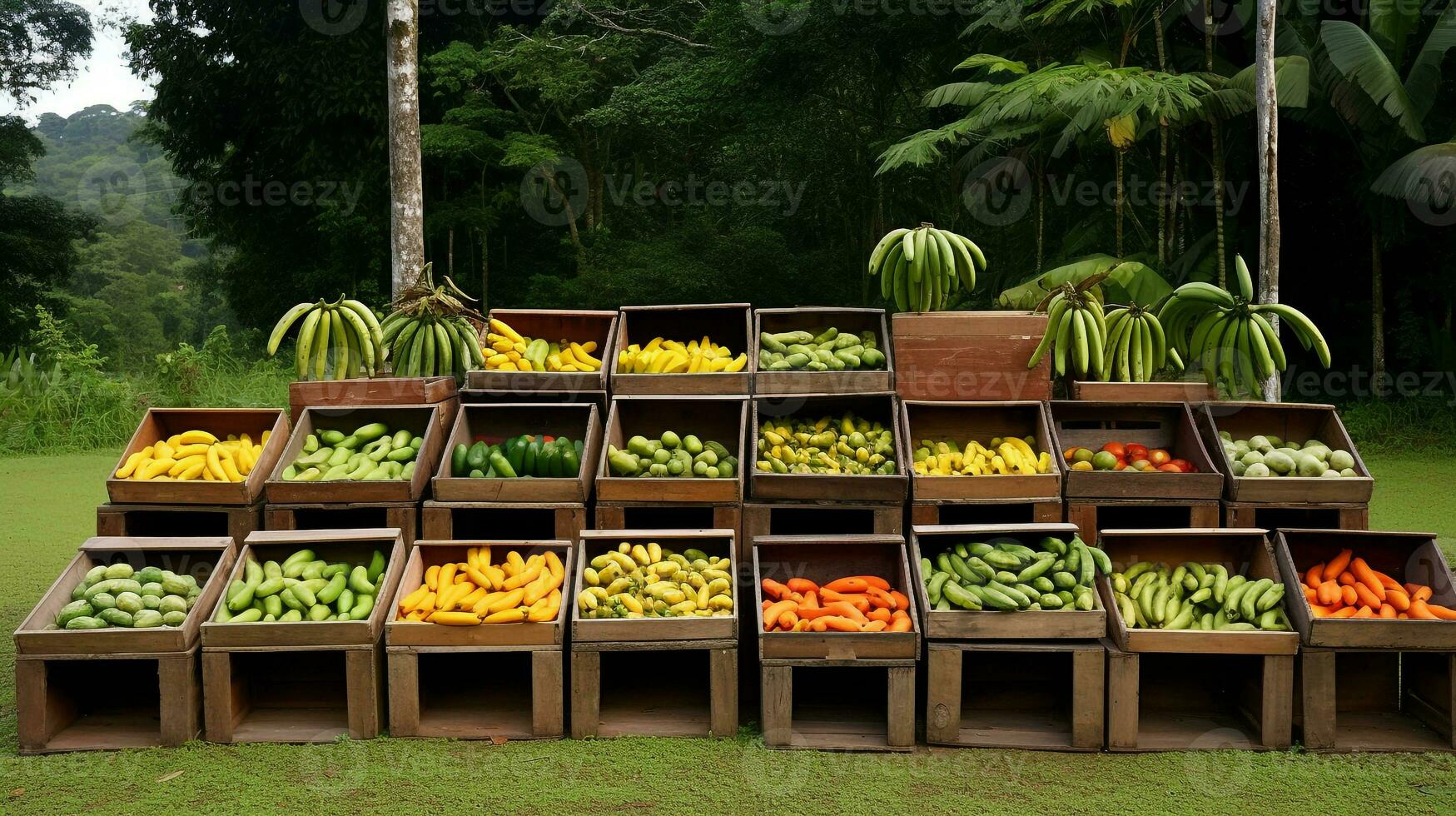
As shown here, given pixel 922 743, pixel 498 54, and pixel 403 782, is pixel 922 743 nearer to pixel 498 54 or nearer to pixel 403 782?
pixel 403 782

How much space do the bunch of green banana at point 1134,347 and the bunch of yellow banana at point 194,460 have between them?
380 centimetres

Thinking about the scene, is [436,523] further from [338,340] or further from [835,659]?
[835,659]

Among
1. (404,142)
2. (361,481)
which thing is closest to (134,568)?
(361,481)

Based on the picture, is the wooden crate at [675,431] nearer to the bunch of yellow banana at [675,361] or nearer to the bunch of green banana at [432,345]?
the bunch of yellow banana at [675,361]

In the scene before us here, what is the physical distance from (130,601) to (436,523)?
3.72 feet

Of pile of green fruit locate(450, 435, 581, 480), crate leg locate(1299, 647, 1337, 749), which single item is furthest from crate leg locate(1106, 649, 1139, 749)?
pile of green fruit locate(450, 435, 581, 480)

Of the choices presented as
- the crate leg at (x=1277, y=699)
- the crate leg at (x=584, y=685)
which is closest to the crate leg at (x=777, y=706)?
the crate leg at (x=584, y=685)

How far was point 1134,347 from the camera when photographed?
5.16 metres

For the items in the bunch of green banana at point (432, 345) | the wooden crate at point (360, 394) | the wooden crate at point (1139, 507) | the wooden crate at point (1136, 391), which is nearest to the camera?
the wooden crate at point (1139, 507)

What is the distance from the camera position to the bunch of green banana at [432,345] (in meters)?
5.53

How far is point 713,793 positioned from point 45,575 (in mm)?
4907

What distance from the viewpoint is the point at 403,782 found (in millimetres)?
3693

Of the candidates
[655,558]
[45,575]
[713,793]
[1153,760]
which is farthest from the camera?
[45,575]

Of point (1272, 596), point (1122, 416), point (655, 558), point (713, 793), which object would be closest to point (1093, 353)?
point (1122, 416)
